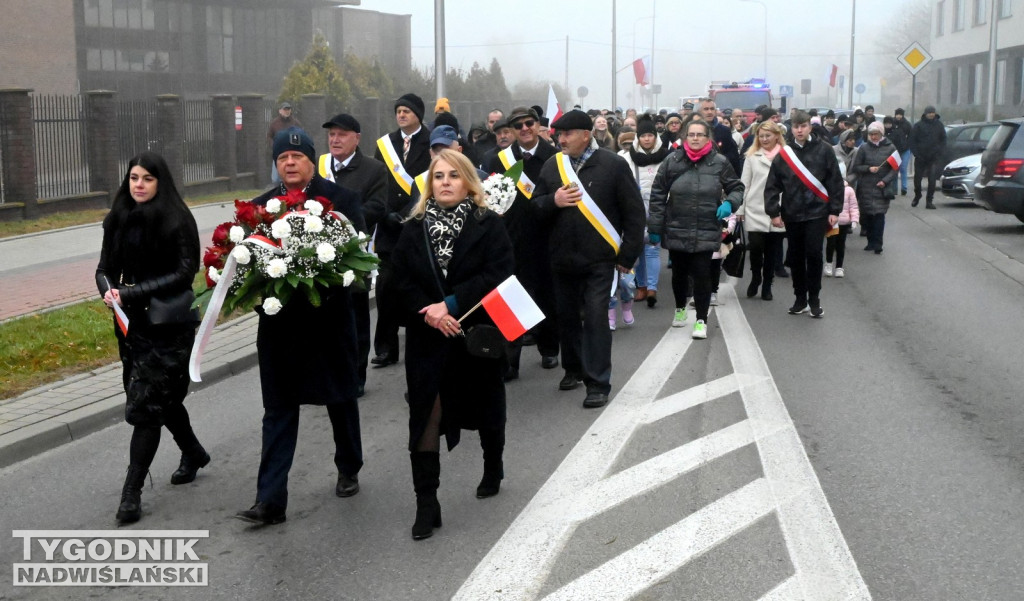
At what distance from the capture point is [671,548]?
524cm

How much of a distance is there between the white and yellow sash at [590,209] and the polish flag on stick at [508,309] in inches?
107

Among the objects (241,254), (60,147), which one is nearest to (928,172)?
(60,147)

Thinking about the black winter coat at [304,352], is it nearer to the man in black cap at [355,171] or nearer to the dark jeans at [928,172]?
the man in black cap at [355,171]

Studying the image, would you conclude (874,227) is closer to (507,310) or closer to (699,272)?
(699,272)

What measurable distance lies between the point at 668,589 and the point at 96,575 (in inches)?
93.8

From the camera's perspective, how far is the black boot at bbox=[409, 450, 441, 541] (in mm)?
5492

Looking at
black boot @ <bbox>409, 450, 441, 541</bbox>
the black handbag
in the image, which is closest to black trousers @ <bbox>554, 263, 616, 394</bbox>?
black boot @ <bbox>409, 450, 441, 541</bbox>

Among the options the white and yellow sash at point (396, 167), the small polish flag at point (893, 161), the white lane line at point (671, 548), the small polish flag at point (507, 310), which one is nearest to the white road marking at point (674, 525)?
the white lane line at point (671, 548)

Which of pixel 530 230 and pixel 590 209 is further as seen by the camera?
pixel 530 230

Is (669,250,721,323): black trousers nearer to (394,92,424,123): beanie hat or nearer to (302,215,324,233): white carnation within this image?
(394,92,424,123): beanie hat

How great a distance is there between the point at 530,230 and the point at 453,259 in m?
3.33

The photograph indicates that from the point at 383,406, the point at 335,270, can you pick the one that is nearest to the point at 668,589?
the point at 335,270

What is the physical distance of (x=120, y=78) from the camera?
44.5 meters

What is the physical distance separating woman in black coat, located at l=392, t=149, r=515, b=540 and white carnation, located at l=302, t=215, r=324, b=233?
39cm
